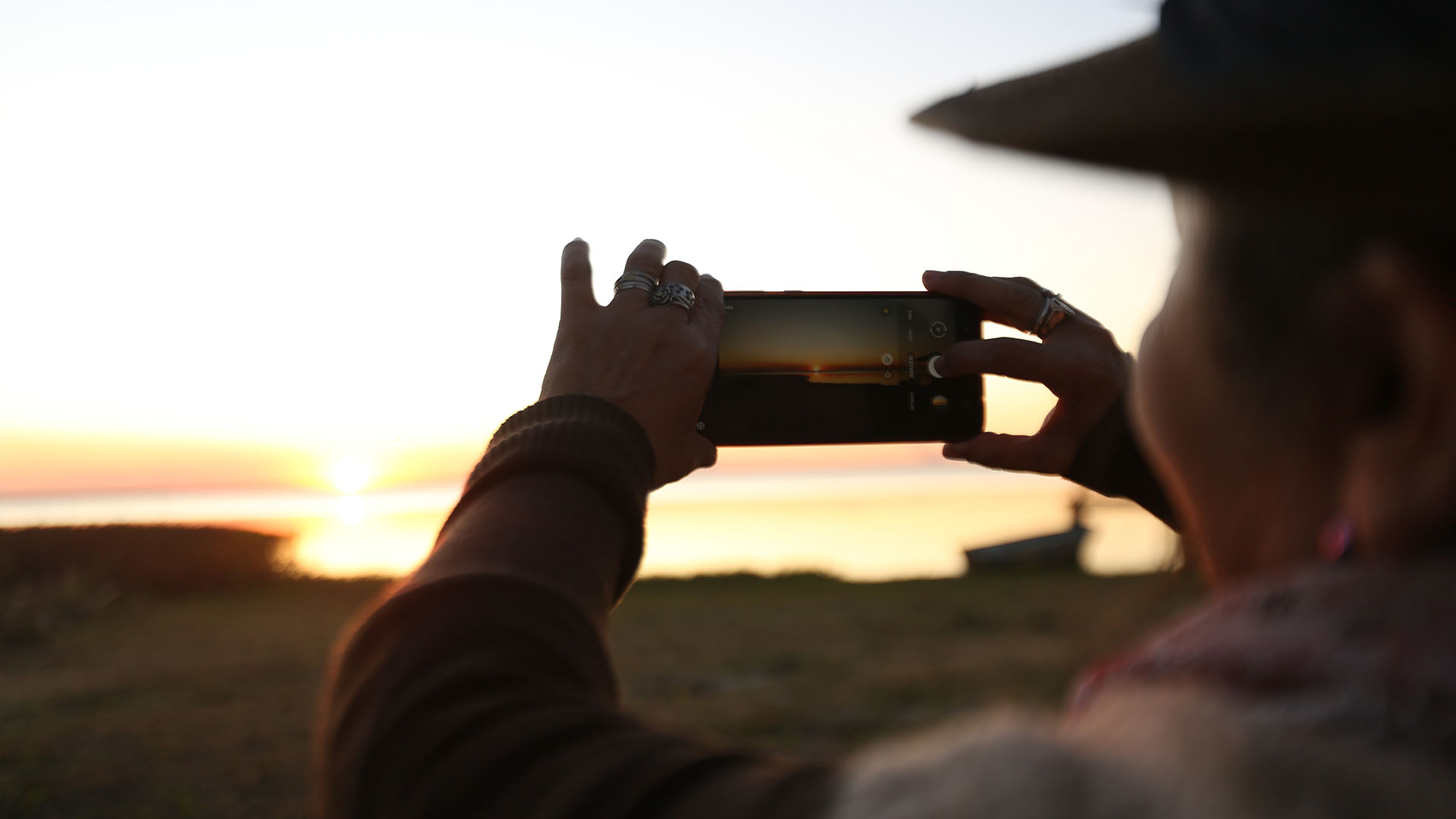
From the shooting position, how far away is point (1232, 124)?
0.57 metres

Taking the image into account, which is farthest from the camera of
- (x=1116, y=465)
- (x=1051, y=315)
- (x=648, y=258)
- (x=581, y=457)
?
(x=1051, y=315)

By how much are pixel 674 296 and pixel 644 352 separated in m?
0.14

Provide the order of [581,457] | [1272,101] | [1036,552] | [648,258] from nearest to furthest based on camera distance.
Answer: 1. [1272,101]
2. [581,457]
3. [648,258]
4. [1036,552]

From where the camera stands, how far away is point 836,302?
2.07 meters

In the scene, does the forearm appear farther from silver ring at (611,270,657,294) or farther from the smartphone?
silver ring at (611,270,657,294)

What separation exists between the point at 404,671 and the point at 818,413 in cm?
124

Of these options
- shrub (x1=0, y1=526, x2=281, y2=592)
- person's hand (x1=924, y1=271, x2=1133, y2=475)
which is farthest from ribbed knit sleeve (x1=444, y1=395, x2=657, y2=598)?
shrub (x1=0, y1=526, x2=281, y2=592)

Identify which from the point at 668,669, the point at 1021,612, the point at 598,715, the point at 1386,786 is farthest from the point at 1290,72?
the point at 1021,612

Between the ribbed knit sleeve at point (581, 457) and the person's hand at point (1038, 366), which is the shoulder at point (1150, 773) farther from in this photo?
the person's hand at point (1038, 366)

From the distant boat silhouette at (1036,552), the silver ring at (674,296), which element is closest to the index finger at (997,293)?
the silver ring at (674,296)

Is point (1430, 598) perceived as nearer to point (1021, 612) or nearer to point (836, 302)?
point (836, 302)

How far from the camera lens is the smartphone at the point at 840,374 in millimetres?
1913

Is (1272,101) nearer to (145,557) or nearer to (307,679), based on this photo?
(307,679)

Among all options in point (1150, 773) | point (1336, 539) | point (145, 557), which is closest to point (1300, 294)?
point (1336, 539)
